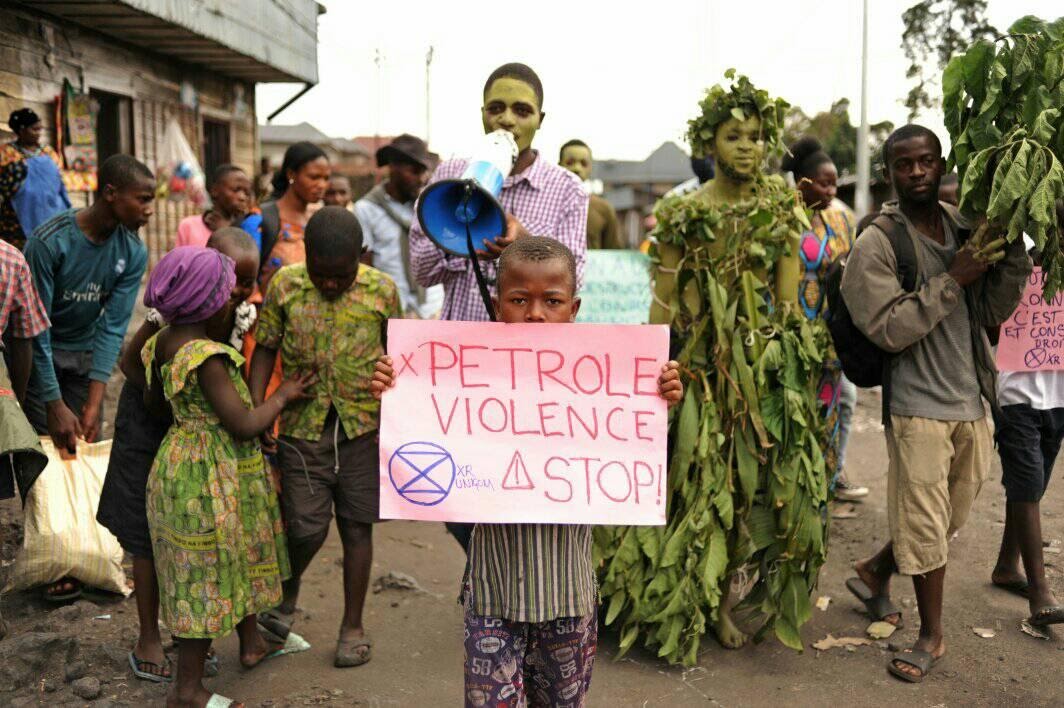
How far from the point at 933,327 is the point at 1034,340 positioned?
2.76 feet

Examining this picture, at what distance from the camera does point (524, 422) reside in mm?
2617

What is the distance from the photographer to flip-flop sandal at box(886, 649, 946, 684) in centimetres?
367

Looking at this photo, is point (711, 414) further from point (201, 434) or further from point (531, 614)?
point (201, 434)

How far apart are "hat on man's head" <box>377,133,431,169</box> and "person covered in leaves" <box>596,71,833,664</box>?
2305mm

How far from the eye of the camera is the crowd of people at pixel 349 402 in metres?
2.61

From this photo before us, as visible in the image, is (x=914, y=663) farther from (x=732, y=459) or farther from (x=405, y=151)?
(x=405, y=151)

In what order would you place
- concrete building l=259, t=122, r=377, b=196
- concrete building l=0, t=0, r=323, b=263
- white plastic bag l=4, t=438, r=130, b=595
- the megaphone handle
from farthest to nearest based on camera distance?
concrete building l=259, t=122, r=377, b=196 < concrete building l=0, t=0, r=323, b=263 < white plastic bag l=4, t=438, r=130, b=595 < the megaphone handle

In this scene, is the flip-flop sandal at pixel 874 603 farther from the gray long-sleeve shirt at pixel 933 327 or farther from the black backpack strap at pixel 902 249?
the black backpack strap at pixel 902 249

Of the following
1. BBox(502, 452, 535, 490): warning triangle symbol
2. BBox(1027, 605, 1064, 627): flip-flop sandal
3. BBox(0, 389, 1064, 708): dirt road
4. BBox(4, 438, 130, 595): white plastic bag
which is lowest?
BBox(0, 389, 1064, 708): dirt road

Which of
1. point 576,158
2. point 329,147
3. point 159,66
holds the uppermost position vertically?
point 329,147

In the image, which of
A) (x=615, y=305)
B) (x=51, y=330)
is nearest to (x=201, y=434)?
(x=51, y=330)

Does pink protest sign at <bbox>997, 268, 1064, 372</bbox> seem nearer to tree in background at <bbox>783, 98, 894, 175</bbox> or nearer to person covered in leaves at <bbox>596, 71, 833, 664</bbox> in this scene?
person covered in leaves at <bbox>596, 71, 833, 664</bbox>

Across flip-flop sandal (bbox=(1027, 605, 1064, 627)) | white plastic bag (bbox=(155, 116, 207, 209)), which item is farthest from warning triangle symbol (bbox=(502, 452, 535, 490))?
white plastic bag (bbox=(155, 116, 207, 209))

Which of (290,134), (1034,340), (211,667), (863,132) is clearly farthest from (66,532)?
(290,134)
